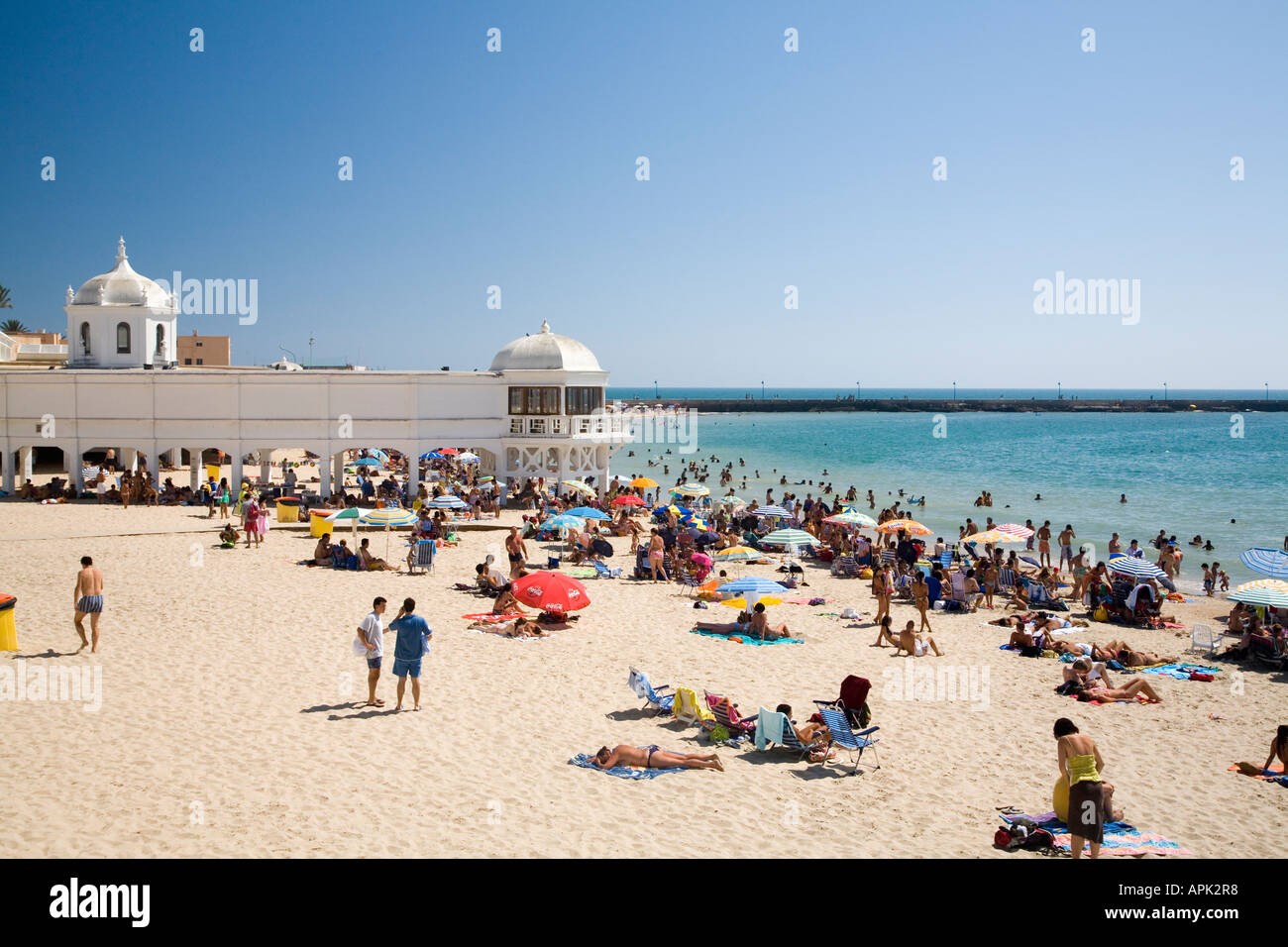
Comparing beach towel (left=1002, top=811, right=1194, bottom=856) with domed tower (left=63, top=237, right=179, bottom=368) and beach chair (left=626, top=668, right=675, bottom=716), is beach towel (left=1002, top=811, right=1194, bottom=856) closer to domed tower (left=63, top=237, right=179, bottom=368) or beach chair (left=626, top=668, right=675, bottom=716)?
beach chair (left=626, top=668, right=675, bottom=716)

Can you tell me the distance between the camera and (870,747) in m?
A: 10.0

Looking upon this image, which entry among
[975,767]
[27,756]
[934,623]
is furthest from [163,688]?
[934,623]

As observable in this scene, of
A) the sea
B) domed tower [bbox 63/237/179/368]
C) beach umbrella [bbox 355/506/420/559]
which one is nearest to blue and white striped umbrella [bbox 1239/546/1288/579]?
the sea

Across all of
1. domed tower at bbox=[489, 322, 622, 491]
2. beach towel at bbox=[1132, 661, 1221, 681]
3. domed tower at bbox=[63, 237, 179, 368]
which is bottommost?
beach towel at bbox=[1132, 661, 1221, 681]

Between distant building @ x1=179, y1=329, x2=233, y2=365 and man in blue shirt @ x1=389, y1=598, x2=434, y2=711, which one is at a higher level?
distant building @ x1=179, y1=329, x2=233, y2=365

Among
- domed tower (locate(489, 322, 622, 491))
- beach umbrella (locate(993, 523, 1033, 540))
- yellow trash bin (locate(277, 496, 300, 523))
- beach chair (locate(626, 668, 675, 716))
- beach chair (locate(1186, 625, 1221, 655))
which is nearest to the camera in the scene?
beach chair (locate(626, 668, 675, 716))

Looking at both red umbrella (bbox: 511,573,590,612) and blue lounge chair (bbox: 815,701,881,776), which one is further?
red umbrella (bbox: 511,573,590,612)

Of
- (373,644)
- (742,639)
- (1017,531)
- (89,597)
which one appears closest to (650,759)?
(373,644)

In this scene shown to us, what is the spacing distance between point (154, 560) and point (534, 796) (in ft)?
47.4

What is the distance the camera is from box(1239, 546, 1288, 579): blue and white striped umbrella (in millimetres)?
15344

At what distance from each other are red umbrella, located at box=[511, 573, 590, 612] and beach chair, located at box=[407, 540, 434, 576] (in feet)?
17.0

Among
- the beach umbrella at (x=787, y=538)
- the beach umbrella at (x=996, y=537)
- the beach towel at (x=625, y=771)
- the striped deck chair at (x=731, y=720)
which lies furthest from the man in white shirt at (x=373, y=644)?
the beach umbrella at (x=996, y=537)

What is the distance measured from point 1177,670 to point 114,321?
109ft

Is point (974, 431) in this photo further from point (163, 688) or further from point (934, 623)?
point (163, 688)
